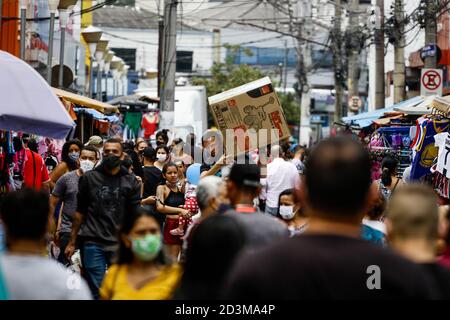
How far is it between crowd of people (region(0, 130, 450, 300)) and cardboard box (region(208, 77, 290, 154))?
4195 mm

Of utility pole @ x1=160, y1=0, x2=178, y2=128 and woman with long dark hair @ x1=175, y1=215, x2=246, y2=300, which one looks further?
utility pole @ x1=160, y1=0, x2=178, y2=128

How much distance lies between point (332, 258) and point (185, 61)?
246ft

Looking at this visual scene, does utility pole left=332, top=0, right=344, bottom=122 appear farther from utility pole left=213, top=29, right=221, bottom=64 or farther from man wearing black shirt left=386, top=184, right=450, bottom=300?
man wearing black shirt left=386, top=184, right=450, bottom=300

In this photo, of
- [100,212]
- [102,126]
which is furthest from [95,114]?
[100,212]

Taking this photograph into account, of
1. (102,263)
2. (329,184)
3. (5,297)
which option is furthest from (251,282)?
(102,263)

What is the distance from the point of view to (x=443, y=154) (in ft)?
49.2

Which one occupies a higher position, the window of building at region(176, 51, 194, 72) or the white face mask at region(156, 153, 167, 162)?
the window of building at region(176, 51, 194, 72)

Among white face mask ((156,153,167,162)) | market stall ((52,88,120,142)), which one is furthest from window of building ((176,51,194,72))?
white face mask ((156,153,167,162))

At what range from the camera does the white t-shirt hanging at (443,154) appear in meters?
14.8

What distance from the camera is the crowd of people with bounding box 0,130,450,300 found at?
4.29m

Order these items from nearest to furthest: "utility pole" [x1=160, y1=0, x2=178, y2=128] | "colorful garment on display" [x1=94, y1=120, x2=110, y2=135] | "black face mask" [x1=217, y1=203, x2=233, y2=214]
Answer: "black face mask" [x1=217, y1=203, x2=233, y2=214], "colorful garment on display" [x1=94, y1=120, x2=110, y2=135], "utility pole" [x1=160, y1=0, x2=178, y2=128]

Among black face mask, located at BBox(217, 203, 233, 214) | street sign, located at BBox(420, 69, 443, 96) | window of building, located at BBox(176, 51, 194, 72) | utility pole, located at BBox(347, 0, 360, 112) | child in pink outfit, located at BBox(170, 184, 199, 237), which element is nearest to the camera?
black face mask, located at BBox(217, 203, 233, 214)

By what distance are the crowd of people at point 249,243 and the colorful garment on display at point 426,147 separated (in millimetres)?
5870

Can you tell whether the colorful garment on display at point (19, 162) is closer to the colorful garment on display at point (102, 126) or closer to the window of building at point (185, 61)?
the colorful garment on display at point (102, 126)
